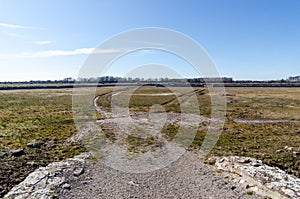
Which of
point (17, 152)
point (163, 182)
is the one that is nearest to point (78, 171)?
point (163, 182)

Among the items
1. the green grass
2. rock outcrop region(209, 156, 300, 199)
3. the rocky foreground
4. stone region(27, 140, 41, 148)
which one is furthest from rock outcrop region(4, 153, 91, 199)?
rock outcrop region(209, 156, 300, 199)

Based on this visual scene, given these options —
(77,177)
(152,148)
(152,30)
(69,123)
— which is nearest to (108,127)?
(69,123)

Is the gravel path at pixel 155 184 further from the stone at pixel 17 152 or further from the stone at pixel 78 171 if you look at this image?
the stone at pixel 17 152

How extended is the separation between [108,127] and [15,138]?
9612mm

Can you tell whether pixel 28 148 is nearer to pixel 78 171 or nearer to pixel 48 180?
pixel 78 171

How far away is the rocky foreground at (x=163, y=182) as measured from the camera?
39.1 ft

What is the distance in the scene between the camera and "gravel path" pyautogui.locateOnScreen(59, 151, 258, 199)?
39.9 ft

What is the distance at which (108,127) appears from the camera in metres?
28.3

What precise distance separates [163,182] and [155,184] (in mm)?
524

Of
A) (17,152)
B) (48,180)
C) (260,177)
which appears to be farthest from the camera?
(17,152)

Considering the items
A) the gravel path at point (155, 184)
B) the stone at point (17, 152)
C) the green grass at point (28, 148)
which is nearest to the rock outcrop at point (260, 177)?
the gravel path at point (155, 184)

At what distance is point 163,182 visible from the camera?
537 inches

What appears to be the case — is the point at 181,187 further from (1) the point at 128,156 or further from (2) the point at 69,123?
(2) the point at 69,123

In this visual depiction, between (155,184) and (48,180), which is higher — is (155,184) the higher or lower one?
the lower one
